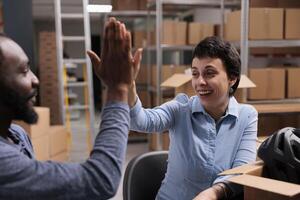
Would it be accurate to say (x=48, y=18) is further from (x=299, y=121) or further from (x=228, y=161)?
(x=228, y=161)

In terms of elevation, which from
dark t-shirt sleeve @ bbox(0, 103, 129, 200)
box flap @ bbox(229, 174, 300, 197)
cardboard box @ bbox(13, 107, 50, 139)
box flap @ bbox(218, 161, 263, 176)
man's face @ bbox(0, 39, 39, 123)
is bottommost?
cardboard box @ bbox(13, 107, 50, 139)

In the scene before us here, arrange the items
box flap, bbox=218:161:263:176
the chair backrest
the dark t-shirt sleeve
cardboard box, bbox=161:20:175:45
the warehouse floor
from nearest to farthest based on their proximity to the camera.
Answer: the dark t-shirt sleeve → box flap, bbox=218:161:263:176 → the chair backrest → cardboard box, bbox=161:20:175:45 → the warehouse floor

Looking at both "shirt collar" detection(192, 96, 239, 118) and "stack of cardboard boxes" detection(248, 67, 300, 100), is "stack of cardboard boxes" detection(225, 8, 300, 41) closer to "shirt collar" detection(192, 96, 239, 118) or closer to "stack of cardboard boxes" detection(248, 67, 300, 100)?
"stack of cardboard boxes" detection(248, 67, 300, 100)

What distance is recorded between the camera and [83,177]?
803mm

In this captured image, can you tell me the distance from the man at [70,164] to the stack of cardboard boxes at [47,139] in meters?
2.76

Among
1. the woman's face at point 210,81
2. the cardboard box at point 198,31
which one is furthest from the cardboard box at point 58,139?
the woman's face at point 210,81

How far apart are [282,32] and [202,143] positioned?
2.42m

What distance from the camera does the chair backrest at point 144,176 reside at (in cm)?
161

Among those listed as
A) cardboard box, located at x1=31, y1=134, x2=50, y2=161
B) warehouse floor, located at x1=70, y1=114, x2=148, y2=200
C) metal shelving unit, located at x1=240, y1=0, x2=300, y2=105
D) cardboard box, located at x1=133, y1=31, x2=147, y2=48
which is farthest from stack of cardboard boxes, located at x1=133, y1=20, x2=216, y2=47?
cardboard box, located at x1=31, y1=134, x2=50, y2=161

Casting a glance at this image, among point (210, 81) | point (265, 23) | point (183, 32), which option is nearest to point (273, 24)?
point (265, 23)

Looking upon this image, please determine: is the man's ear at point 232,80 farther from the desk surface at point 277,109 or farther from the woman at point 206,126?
the desk surface at point 277,109

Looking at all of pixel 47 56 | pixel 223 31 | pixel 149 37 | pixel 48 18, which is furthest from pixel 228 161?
pixel 48 18

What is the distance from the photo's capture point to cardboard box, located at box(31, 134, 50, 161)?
3654 mm

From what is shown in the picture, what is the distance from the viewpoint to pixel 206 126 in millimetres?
1496
